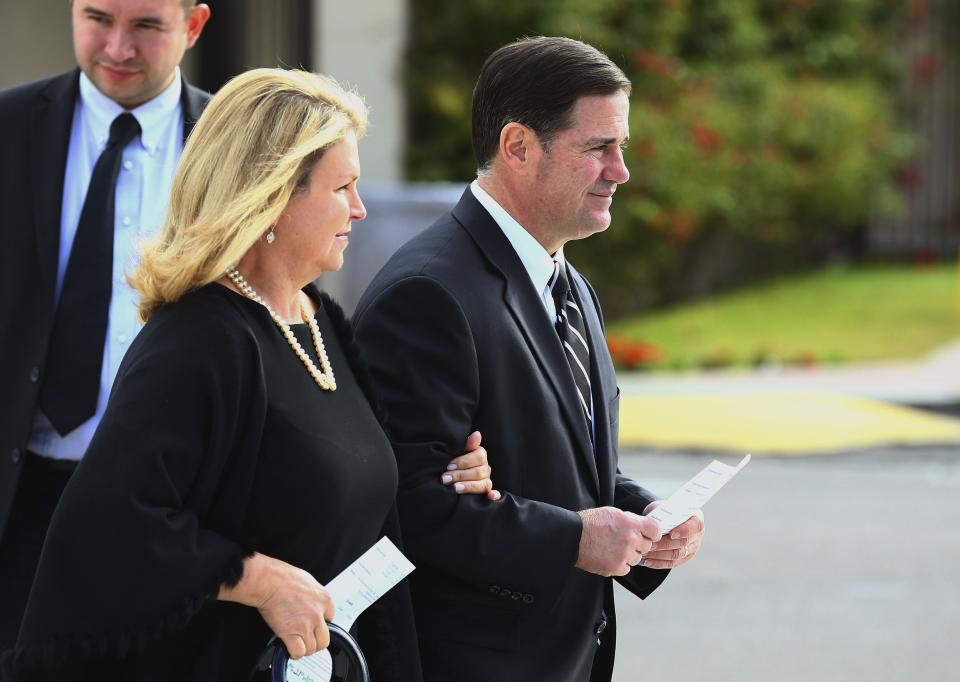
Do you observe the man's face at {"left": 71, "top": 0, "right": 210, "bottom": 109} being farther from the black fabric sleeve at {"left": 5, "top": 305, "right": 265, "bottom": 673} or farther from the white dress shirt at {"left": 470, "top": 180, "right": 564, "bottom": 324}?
the black fabric sleeve at {"left": 5, "top": 305, "right": 265, "bottom": 673}

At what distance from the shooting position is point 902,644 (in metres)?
5.55

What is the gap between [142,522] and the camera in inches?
78.8

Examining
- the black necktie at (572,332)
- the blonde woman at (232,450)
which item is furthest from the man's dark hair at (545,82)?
the blonde woman at (232,450)

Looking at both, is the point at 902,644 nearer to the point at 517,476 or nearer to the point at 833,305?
the point at 517,476

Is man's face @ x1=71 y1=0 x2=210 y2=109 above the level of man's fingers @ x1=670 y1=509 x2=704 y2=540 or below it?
above

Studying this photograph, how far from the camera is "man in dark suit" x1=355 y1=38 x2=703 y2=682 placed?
2.52 metres

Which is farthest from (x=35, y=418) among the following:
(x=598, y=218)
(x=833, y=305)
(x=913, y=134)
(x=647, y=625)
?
(x=913, y=134)

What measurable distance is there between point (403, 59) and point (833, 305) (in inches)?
188

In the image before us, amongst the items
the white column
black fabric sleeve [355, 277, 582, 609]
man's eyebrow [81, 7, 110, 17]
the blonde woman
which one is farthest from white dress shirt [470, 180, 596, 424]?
the white column

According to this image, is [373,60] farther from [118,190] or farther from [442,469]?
[442,469]

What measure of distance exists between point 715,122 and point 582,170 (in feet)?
38.7

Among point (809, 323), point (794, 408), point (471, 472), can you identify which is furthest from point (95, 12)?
point (809, 323)

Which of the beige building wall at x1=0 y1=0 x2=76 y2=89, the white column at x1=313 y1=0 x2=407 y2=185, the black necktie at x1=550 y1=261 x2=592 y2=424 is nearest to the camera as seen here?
the black necktie at x1=550 y1=261 x2=592 y2=424

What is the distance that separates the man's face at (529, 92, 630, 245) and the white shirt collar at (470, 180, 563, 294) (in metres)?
0.03
